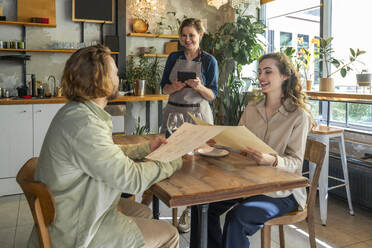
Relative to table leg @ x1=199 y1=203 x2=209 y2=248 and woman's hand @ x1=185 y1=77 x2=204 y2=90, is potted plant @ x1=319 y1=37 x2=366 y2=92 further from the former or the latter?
table leg @ x1=199 y1=203 x2=209 y2=248

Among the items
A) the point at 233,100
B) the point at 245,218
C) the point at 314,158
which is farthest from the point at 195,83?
the point at 233,100

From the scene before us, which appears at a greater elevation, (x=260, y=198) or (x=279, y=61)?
(x=279, y=61)

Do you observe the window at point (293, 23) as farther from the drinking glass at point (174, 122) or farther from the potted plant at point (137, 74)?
the drinking glass at point (174, 122)

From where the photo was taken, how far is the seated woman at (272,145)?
174cm

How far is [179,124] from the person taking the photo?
180 centimetres

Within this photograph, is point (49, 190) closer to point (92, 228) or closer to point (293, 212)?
point (92, 228)

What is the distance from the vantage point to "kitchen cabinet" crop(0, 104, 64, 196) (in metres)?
3.79

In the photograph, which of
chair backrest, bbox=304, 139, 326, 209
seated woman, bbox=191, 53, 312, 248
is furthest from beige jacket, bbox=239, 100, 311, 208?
chair backrest, bbox=304, 139, 326, 209

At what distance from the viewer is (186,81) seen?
279 cm

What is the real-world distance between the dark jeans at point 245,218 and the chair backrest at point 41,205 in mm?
743

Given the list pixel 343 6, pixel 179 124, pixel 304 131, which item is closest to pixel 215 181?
pixel 179 124

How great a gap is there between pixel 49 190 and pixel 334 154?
10.5ft

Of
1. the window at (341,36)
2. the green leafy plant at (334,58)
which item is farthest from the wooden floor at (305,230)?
the green leafy plant at (334,58)

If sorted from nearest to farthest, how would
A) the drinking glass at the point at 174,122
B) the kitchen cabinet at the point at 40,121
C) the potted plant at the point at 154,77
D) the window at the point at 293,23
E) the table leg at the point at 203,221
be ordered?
the table leg at the point at 203,221 → the drinking glass at the point at 174,122 → the kitchen cabinet at the point at 40,121 → the window at the point at 293,23 → the potted plant at the point at 154,77
